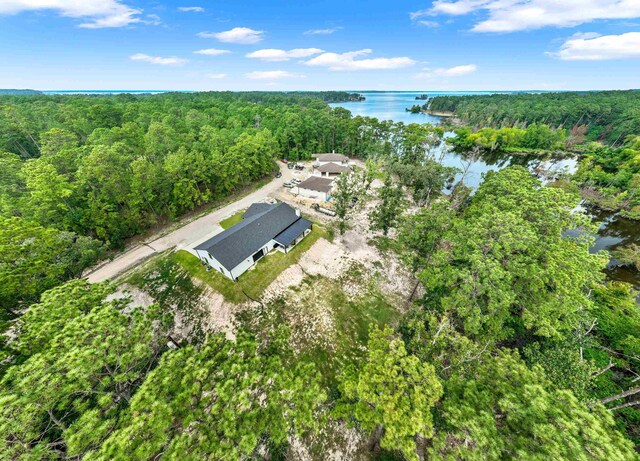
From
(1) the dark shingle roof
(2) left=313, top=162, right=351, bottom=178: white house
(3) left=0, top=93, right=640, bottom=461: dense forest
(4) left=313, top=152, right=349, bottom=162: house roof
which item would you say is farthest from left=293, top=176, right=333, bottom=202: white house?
(4) left=313, top=152, right=349, bottom=162: house roof

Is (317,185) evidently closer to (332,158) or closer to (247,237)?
(332,158)

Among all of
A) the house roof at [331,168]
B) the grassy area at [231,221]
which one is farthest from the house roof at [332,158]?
the grassy area at [231,221]

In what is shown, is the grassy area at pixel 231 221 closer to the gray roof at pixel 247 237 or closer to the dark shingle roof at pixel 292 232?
the gray roof at pixel 247 237

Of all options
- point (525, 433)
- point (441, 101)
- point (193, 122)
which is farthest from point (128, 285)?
point (441, 101)

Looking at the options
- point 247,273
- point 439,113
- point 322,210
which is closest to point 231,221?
point 247,273

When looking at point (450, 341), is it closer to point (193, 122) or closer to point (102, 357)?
point (102, 357)

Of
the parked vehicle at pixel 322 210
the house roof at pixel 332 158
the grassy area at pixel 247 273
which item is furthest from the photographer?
the house roof at pixel 332 158

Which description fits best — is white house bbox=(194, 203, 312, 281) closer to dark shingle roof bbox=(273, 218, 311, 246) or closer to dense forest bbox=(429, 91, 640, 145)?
dark shingle roof bbox=(273, 218, 311, 246)
